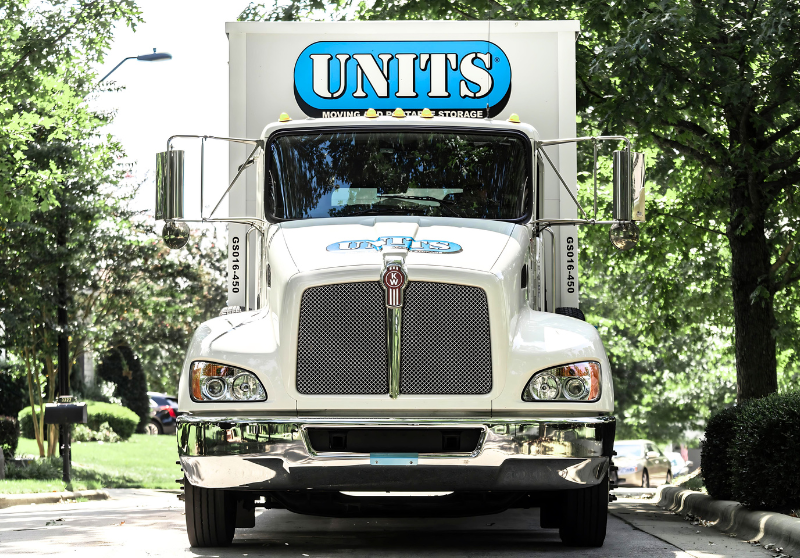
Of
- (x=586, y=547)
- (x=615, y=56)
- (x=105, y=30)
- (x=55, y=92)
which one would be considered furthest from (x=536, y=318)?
(x=55, y=92)

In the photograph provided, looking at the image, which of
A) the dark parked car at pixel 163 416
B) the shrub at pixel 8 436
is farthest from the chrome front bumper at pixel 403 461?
the dark parked car at pixel 163 416

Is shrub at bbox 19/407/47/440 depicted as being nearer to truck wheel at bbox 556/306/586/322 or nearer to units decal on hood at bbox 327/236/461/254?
truck wheel at bbox 556/306/586/322

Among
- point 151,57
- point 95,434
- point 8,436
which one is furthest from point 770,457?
point 95,434

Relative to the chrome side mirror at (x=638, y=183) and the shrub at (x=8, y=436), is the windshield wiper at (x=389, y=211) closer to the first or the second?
the chrome side mirror at (x=638, y=183)

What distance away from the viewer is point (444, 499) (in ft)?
24.5

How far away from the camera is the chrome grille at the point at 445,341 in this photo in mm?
7051

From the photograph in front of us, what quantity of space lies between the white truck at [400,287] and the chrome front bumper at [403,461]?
0.04 ft

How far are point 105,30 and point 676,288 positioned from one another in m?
10.3

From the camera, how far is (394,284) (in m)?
7.06

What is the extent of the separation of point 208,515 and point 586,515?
2527 mm

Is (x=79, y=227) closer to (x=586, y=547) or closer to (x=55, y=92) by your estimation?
(x=55, y=92)

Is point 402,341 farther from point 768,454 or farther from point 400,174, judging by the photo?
point 768,454

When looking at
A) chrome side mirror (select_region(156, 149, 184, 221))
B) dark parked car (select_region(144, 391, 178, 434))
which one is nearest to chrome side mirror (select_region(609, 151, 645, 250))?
chrome side mirror (select_region(156, 149, 184, 221))

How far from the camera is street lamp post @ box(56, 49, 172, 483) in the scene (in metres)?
17.9
